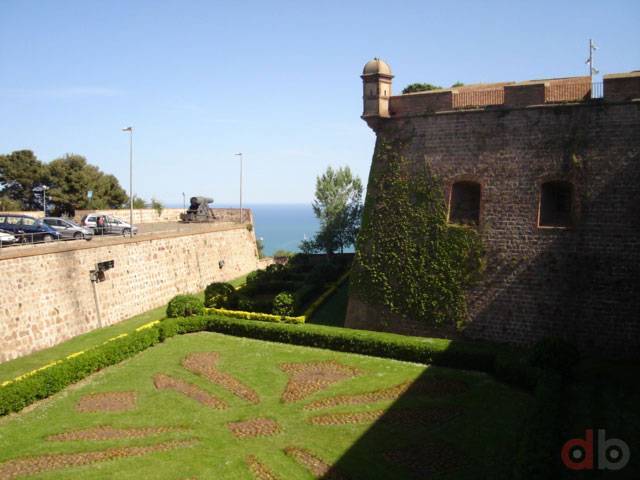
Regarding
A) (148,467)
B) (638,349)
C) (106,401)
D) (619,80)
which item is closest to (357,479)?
(148,467)

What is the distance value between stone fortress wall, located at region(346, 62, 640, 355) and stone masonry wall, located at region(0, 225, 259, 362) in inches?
493

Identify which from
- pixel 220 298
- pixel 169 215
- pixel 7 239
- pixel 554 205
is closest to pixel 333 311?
pixel 220 298

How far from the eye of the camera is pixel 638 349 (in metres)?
16.3

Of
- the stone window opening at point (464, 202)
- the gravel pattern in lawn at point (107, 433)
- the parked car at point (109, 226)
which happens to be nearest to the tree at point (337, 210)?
the parked car at point (109, 226)

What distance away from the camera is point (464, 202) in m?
19.8

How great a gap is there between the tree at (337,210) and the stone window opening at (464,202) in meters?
21.7

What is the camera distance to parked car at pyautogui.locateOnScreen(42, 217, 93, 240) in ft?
87.4

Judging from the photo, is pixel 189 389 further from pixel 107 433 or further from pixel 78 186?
pixel 78 186

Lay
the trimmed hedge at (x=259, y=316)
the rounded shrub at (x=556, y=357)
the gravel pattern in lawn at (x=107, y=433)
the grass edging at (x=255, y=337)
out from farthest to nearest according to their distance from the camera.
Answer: the trimmed hedge at (x=259, y=316), the grass edging at (x=255, y=337), the rounded shrub at (x=556, y=357), the gravel pattern in lawn at (x=107, y=433)

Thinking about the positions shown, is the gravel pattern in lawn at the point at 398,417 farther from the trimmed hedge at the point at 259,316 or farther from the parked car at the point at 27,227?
the parked car at the point at 27,227

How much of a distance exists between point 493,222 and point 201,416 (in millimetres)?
11530

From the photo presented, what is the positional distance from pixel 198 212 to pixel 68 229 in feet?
53.6

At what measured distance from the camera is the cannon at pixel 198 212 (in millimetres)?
42781

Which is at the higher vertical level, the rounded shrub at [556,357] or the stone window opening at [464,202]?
the stone window opening at [464,202]
